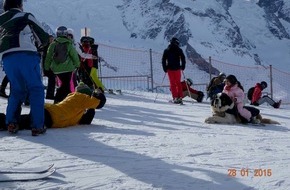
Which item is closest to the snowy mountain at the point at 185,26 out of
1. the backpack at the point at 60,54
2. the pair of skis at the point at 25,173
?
the backpack at the point at 60,54

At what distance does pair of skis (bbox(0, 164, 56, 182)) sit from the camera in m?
3.51

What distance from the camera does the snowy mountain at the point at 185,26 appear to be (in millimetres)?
100500

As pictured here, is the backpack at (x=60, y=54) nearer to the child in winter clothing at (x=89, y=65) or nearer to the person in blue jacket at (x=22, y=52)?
the person in blue jacket at (x=22, y=52)

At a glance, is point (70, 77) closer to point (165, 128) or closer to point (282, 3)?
point (165, 128)

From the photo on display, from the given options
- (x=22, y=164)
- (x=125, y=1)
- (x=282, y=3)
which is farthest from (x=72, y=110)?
(x=282, y=3)

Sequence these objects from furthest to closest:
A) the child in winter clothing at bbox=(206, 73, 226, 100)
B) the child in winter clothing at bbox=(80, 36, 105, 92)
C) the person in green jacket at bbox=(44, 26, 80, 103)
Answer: the child in winter clothing at bbox=(206, 73, 226, 100) < the child in winter clothing at bbox=(80, 36, 105, 92) < the person in green jacket at bbox=(44, 26, 80, 103)

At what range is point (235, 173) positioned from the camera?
3777mm

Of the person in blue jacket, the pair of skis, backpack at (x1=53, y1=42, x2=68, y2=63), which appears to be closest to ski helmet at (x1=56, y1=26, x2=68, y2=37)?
backpack at (x1=53, y1=42, x2=68, y2=63)

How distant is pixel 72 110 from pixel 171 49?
6009mm

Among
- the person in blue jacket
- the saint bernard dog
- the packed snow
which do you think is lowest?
the packed snow

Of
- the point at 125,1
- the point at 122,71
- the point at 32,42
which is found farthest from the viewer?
the point at 125,1
